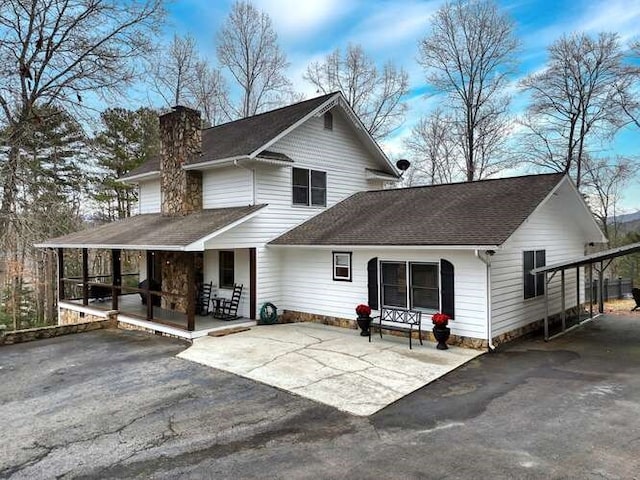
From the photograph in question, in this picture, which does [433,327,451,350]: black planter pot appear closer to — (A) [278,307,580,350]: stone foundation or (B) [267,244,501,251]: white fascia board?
(A) [278,307,580,350]: stone foundation

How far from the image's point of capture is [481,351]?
358 inches

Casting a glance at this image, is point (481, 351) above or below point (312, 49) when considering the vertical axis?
below

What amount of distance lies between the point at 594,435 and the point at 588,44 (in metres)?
21.3

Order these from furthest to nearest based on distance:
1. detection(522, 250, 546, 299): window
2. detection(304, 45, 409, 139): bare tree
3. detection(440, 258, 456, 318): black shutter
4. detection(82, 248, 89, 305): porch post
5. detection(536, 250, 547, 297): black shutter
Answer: detection(304, 45, 409, 139): bare tree
detection(82, 248, 89, 305): porch post
detection(536, 250, 547, 297): black shutter
detection(522, 250, 546, 299): window
detection(440, 258, 456, 318): black shutter

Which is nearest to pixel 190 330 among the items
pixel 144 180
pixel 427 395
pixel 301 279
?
pixel 301 279

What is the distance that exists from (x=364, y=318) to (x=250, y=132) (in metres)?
7.28

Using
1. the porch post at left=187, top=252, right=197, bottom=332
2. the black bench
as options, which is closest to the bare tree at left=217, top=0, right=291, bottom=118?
the porch post at left=187, top=252, right=197, bottom=332

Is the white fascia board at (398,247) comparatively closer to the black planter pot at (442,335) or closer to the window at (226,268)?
the window at (226,268)

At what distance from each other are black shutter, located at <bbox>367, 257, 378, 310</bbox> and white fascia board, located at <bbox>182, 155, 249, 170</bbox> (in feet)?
14.4

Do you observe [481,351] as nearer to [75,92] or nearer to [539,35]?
[75,92]

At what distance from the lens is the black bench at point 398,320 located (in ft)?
32.4

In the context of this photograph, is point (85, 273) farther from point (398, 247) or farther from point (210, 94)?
point (210, 94)

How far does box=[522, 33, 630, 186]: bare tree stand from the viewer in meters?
20.1

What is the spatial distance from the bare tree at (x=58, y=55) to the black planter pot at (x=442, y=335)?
40.0 feet
